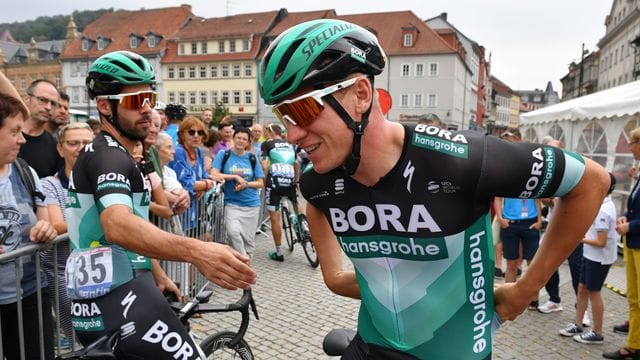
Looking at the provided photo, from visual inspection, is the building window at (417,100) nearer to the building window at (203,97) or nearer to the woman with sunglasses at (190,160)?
the building window at (203,97)

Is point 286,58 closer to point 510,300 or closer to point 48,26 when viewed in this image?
point 510,300

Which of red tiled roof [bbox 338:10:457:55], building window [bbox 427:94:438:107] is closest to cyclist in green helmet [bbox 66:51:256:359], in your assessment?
red tiled roof [bbox 338:10:457:55]

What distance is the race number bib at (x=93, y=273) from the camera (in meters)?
2.09

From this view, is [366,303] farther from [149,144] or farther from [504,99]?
[504,99]

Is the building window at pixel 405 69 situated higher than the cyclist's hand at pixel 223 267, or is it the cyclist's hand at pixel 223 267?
the building window at pixel 405 69

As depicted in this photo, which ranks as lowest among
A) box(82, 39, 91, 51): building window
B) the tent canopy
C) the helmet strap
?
the helmet strap

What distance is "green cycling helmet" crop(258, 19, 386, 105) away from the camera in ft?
5.11

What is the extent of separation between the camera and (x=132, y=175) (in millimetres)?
2111

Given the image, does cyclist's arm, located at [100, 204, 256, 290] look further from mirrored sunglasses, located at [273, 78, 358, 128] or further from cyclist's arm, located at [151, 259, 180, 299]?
cyclist's arm, located at [151, 259, 180, 299]

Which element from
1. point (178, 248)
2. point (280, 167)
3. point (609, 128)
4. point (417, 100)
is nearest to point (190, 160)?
point (280, 167)

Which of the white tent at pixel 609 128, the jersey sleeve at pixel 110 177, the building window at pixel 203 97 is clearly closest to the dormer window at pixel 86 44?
the building window at pixel 203 97

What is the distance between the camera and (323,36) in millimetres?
1601

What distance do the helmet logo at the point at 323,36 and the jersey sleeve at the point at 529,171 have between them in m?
0.70

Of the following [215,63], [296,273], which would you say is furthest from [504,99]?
[296,273]
